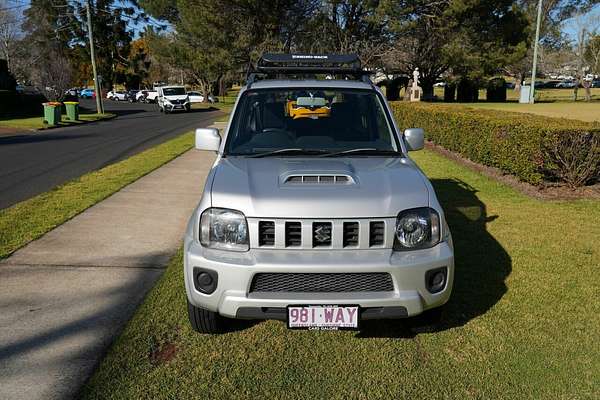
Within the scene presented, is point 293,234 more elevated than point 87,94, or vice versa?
point 293,234

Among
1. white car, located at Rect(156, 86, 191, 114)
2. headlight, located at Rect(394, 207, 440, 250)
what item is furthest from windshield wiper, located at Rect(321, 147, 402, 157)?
white car, located at Rect(156, 86, 191, 114)

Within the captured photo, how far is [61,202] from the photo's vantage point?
770 centimetres

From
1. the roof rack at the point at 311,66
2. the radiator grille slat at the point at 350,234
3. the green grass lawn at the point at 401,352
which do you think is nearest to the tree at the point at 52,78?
the roof rack at the point at 311,66

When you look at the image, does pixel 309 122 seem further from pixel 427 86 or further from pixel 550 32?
pixel 550 32

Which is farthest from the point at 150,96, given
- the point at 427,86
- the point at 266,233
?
the point at 266,233

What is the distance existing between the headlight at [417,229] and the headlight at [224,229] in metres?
0.94

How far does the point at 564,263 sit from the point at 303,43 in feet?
107

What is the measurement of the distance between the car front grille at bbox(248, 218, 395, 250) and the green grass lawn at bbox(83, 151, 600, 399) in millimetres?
807

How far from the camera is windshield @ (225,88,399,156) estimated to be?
14.0 ft

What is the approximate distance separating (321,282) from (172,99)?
36.6 metres

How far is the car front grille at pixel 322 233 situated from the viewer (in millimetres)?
3066

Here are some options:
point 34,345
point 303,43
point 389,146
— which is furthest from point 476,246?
point 303,43

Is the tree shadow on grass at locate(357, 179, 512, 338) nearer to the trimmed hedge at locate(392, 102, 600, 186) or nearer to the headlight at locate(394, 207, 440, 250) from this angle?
the headlight at locate(394, 207, 440, 250)

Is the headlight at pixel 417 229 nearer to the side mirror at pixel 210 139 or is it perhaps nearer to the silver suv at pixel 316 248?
the silver suv at pixel 316 248
